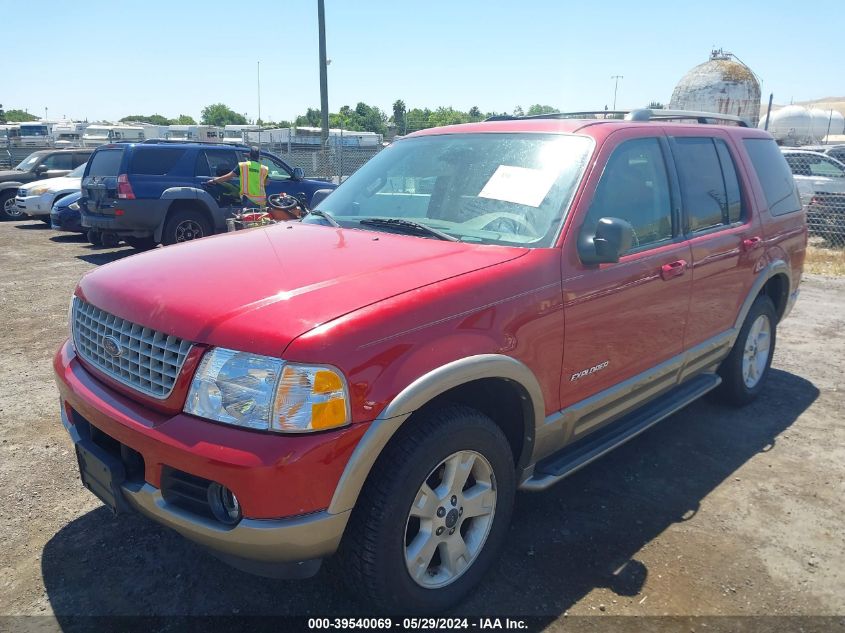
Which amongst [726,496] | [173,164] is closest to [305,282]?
[726,496]

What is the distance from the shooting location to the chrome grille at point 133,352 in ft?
7.86

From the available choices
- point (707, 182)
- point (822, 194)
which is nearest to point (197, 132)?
point (822, 194)

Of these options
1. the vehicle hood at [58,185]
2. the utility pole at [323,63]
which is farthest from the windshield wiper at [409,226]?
the vehicle hood at [58,185]

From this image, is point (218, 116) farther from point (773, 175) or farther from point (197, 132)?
point (773, 175)

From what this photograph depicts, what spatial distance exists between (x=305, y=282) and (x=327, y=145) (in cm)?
1448

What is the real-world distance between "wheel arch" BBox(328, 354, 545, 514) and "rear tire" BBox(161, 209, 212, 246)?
861cm

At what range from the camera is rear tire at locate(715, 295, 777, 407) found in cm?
478

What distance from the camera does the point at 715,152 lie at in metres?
4.38

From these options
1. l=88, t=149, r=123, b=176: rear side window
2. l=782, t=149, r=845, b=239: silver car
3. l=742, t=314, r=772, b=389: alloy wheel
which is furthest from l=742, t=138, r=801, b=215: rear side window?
l=88, t=149, r=123, b=176: rear side window

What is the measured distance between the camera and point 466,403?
2.86 m

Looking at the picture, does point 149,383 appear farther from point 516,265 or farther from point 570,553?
point 570,553

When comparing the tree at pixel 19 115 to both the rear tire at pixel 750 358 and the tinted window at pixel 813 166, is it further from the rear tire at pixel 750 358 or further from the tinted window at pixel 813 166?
the rear tire at pixel 750 358

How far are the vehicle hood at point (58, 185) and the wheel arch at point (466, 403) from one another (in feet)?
47.1

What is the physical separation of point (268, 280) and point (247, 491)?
870mm
